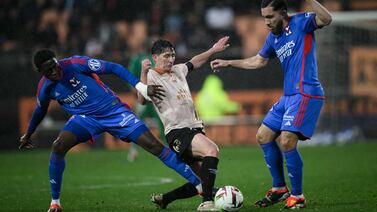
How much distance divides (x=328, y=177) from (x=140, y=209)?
4.21 m

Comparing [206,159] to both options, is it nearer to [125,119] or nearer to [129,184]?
[125,119]

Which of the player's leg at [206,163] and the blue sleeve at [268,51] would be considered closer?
the player's leg at [206,163]

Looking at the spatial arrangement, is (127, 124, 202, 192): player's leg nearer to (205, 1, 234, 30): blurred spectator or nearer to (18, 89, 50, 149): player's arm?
(18, 89, 50, 149): player's arm

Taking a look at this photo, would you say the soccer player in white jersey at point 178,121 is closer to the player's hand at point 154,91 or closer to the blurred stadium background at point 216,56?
the player's hand at point 154,91

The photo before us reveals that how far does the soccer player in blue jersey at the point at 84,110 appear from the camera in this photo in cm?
816

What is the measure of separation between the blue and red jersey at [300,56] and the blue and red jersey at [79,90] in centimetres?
192

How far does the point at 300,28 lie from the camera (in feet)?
26.4

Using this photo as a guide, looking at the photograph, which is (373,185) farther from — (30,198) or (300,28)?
(30,198)

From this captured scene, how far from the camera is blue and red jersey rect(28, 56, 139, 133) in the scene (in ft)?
27.2

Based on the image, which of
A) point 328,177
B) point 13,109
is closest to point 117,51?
point 13,109

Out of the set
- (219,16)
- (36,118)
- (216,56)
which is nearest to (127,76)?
(36,118)

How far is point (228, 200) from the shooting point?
751 cm

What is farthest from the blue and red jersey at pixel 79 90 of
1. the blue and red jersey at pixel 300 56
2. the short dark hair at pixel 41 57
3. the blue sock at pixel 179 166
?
the blue and red jersey at pixel 300 56

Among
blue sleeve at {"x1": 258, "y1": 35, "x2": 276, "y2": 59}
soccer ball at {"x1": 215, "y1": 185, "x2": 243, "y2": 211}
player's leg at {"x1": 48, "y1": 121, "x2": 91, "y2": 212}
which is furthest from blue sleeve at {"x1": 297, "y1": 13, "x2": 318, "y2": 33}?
player's leg at {"x1": 48, "y1": 121, "x2": 91, "y2": 212}
